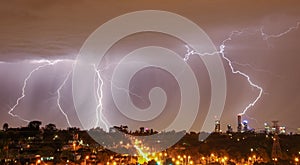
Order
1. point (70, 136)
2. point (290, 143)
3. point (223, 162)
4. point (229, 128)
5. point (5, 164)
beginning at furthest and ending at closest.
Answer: point (229, 128) → point (70, 136) → point (290, 143) → point (223, 162) → point (5, 164)

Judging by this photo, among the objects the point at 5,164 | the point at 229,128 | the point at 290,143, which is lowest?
the point at 5,164

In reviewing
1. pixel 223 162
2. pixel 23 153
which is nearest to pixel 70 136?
pixel 23 153

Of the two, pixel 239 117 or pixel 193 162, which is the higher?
pixel 239 117

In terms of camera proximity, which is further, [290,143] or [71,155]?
[290,143]

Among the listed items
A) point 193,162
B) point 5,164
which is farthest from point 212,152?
point 5,164

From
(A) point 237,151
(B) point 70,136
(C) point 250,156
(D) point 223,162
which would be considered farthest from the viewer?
(B) point 70,136

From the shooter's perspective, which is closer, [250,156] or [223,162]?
[223,162]

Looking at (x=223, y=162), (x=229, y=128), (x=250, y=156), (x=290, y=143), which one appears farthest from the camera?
(x=229, y=128)

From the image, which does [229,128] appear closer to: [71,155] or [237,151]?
[237,151]

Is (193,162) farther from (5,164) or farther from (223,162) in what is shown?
(5,164)

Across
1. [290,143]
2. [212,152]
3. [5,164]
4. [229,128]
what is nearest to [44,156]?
[5,164]
